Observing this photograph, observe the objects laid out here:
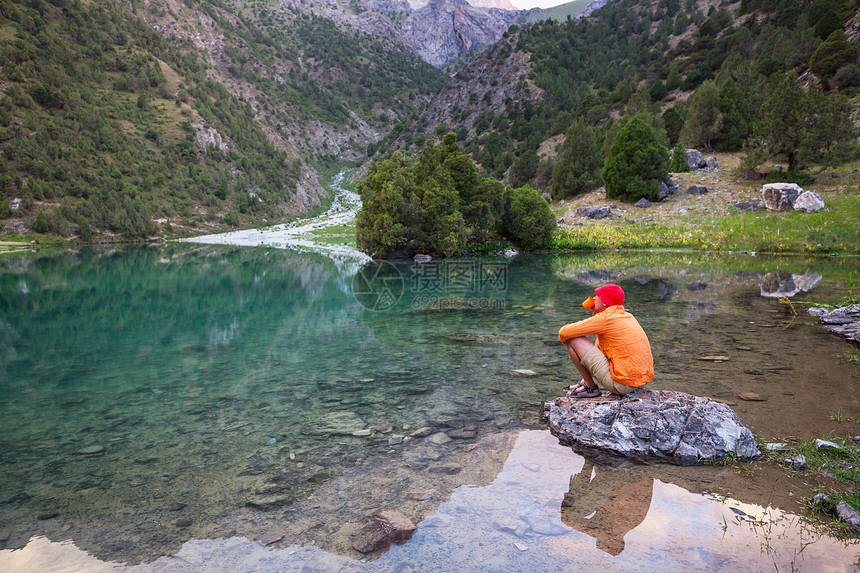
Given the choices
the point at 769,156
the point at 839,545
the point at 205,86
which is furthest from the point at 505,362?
the point at 205,86

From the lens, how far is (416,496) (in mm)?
5375

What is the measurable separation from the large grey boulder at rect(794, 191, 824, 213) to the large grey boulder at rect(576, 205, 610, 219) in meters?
13.5

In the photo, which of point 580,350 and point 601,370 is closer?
point 601,370

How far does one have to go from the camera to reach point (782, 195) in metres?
30.7

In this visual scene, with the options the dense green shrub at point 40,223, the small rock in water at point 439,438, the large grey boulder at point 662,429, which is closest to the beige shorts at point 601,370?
the large grey boulder at point 662,429

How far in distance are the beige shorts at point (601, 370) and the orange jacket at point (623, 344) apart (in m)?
0.06

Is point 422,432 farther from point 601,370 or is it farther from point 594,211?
point 594,211

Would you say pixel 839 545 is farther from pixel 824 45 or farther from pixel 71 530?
pixel 824 45

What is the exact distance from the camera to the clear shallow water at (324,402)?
502cm

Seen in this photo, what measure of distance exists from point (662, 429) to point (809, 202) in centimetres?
3327

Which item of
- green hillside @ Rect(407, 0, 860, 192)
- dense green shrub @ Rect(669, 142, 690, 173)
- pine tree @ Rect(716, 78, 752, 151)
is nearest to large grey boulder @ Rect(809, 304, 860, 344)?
green hillside @ Rect(407, 0, 860, 192)

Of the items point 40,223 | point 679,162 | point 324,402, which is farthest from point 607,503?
point 40,223

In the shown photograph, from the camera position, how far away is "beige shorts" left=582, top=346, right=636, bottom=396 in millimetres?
6617

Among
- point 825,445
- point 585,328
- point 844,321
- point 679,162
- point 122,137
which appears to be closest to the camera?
point 825,445
